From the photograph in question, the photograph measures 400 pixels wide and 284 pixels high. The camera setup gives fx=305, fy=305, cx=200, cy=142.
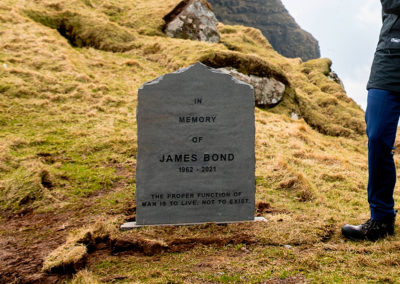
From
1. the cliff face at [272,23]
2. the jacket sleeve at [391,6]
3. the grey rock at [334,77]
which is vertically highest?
the cliff face at [272,23]

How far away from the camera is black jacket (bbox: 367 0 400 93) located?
10.1 ft

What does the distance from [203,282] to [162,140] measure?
6.76ft

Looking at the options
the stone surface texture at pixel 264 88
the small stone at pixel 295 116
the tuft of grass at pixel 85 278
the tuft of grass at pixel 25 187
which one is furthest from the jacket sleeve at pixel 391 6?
the small stone at pixel 295 116

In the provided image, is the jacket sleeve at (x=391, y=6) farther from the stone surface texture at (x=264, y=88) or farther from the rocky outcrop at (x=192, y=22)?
the rocky outcrop at (x=192, y=22)

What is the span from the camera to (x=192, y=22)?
20828 millimetres

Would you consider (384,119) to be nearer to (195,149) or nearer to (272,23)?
(195,149)

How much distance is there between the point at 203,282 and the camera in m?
2.55

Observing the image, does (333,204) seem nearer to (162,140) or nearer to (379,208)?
(379,208)

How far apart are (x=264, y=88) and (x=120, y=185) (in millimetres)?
9883

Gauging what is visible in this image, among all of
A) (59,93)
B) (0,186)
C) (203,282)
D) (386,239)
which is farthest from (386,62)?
(59,93)

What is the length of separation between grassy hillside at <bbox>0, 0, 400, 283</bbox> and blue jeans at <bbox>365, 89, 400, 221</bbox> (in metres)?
0.44

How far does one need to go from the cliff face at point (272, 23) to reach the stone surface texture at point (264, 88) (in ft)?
241

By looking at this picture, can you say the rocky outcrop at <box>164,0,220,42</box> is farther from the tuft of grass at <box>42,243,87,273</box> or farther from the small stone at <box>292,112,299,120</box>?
the tuft of grass at <box>42,243,87,273</box>

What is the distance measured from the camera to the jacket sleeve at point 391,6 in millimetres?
3016
